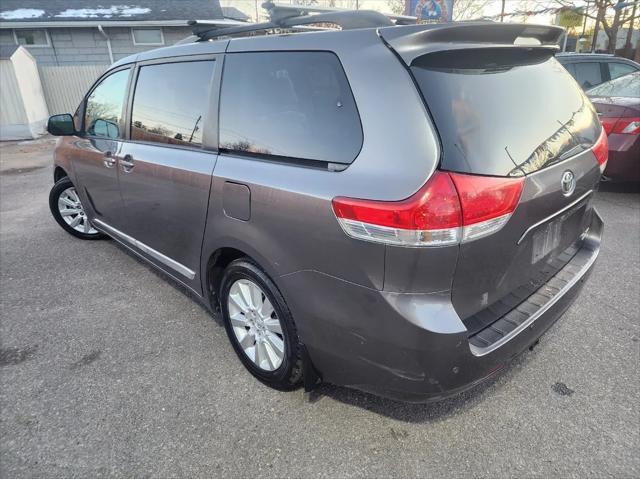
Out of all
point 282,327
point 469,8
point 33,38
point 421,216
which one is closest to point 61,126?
point 282,327

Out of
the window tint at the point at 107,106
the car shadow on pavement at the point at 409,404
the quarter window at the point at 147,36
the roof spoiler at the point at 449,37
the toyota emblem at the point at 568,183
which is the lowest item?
the car shadow on pavement at the point at 409,404

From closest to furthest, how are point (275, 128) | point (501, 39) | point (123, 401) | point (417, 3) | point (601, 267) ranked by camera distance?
point (501, 39), point (275, 128), point (123, 401), point (601, 267), point (417, 3)

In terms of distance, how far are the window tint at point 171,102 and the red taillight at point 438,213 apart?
1334 mm

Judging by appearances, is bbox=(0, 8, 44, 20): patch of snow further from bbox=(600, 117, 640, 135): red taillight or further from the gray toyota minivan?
bbox=(600, 117, 640, 135): red taillight

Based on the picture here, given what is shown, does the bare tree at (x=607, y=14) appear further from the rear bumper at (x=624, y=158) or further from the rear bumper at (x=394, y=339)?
the rear bumper at (x=394, y=339)

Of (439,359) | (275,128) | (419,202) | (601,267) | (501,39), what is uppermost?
(501,39)

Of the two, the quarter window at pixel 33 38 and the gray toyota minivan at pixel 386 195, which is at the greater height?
the quarter window at pixel 33 38

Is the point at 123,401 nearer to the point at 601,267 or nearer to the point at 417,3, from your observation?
the point at 601,267

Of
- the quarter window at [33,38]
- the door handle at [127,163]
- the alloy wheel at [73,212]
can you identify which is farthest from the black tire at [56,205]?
the quarter window at [33,38]

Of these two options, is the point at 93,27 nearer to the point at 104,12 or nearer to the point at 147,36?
the point at 104,12

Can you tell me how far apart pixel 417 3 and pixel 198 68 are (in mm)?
10216

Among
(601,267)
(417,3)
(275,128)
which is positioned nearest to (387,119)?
(275,128)

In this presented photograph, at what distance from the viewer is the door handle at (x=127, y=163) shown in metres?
3.08

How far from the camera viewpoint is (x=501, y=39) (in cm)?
190
